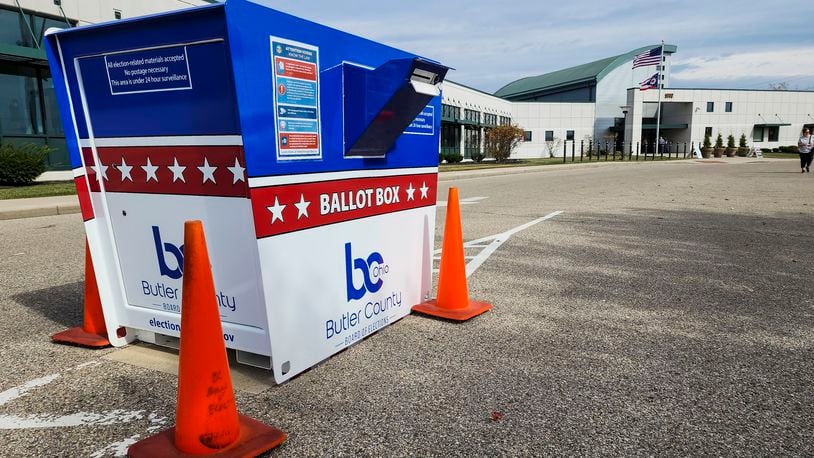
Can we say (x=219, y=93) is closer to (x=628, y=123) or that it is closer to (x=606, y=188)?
(x=606, y=188)

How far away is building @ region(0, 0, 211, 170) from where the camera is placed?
1898 centimetres

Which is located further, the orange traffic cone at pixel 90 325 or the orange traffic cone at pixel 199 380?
the orange traffic cone at pixel 90 325

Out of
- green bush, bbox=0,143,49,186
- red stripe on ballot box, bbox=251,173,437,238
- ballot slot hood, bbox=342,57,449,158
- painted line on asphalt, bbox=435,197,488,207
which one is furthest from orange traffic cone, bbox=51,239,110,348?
green bush, bbox=0,143,49,186

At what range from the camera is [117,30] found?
9.59ft

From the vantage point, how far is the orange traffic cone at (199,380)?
2215mm

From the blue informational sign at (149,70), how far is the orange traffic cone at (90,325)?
117cm

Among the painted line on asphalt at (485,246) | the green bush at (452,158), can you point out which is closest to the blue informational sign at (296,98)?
the painted line on asphalt at (485,246)

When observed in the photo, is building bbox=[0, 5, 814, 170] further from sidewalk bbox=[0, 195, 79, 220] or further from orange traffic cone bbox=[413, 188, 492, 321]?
orange traffic cone bbox=[413, 188, 492, 321]

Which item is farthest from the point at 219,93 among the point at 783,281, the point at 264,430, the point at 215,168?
the point at 783,281

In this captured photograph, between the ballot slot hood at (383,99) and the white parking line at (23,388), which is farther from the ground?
the ballot slot hood at (383,99)

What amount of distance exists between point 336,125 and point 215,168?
0.75 m

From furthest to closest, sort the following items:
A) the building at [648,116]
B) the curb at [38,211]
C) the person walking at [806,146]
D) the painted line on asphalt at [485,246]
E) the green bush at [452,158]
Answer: the building at [648,116] < the green bush at [452,158] < the person walking at [806,146] < the curb at [38,211] < the painted line on asphalt at [485,246]

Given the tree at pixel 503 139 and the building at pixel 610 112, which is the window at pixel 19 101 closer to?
the building at pixel 610 112

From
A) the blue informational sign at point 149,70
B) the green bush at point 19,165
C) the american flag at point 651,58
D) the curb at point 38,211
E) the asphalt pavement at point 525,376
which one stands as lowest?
the asphalt pavement at point 525,376
